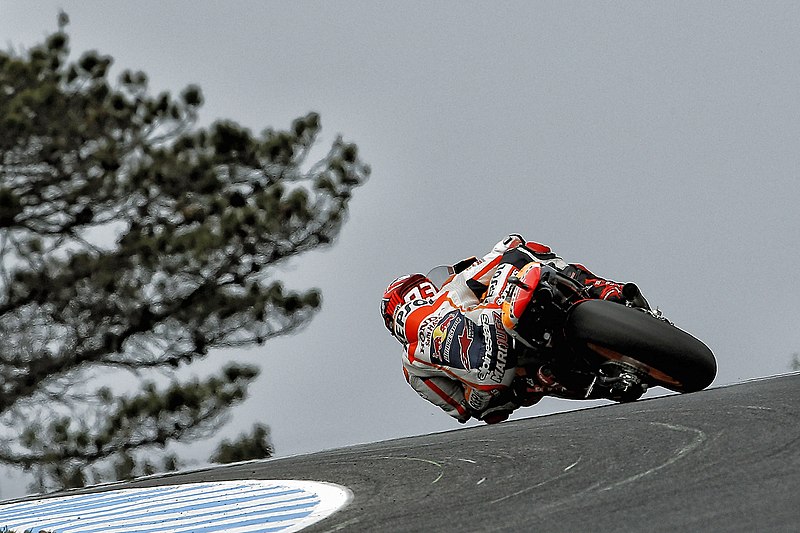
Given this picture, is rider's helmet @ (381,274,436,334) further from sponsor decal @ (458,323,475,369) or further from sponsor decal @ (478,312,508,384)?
sponsor decal @ (478,312,508,384)

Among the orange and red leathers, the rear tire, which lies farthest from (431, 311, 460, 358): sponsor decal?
the rear tire

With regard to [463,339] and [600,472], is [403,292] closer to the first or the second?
[463,339]

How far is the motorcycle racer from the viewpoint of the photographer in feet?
27.4

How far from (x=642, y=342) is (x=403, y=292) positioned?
2.21 m

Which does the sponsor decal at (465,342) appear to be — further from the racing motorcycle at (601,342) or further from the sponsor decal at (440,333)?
the racing motorcycle at (601,342)

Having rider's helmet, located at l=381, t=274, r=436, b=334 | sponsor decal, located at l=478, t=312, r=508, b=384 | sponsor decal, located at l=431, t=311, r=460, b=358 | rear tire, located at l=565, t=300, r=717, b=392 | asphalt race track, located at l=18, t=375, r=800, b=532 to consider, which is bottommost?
asphalt race track, located at l=18, t=375, r=800, b=532

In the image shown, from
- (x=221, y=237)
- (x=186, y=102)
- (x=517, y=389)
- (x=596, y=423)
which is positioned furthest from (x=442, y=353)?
(x=186, y=102)

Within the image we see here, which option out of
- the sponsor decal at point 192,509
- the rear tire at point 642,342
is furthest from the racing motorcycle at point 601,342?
the sponsor decal at point 192,509

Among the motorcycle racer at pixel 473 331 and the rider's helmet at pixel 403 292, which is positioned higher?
the rider's helmet at pixel 403 292

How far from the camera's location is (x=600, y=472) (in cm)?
507

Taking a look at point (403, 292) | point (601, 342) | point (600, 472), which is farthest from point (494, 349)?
point (600, 472)

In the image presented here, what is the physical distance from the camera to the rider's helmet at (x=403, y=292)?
30.6 ft

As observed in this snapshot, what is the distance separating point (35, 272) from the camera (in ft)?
66.4

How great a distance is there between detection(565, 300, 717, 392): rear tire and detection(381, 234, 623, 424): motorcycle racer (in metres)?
0.42
